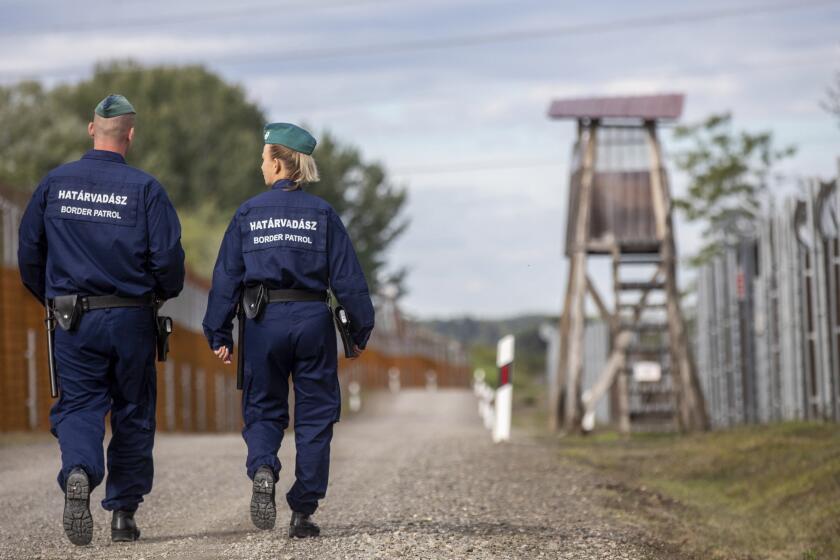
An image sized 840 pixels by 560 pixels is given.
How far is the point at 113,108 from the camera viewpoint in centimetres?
787

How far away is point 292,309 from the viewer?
25.5 feet

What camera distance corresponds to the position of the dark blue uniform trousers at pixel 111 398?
7.59m

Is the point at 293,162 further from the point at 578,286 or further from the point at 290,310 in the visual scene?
the point at 578,286

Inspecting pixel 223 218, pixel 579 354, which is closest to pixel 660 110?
pixel 579 354

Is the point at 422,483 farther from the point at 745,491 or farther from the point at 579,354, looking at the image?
the point at 579,354

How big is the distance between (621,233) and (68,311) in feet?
52.9

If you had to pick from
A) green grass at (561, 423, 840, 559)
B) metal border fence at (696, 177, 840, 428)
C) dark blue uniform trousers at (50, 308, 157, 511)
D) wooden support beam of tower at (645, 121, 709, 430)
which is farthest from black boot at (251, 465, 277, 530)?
wooden support beam of tower at (645, 121, 709, 430)

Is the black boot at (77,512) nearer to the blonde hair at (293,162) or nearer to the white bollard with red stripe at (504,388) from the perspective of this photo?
the blonde hair at (293,162)

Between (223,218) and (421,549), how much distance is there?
55.0 meters

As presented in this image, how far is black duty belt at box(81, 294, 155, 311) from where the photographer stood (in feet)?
25.1

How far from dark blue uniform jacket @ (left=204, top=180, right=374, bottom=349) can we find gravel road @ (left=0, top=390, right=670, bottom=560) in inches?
44.3

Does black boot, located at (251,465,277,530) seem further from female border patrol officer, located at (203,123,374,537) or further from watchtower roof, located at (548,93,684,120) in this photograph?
watchtower roof, located at (548,93,684,120)

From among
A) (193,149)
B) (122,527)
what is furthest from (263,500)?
(193,149)

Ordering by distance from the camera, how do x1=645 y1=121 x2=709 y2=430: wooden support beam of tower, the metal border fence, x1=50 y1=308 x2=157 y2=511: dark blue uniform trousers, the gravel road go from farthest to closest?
x1=645 y1=121 x2=709 y2=430: wooden support beam of tower, the metal border fence, x1=50 y1=308 x2=157 y2=511: dark blue uniform trousers, the gravel road
